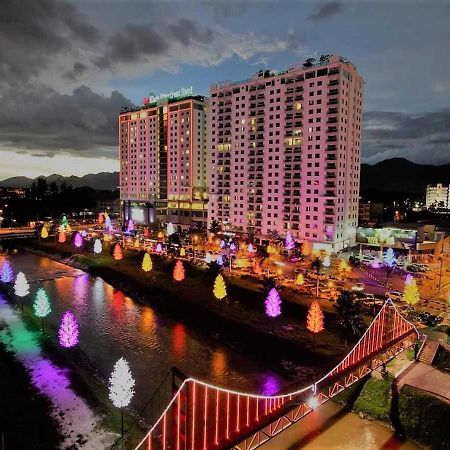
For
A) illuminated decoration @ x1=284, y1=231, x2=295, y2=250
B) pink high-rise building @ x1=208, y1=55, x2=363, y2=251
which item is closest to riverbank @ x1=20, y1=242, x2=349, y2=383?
illuminated decoration @ x1=284, y1=231, x2=295, y2=250

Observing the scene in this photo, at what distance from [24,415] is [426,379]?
1127 inches

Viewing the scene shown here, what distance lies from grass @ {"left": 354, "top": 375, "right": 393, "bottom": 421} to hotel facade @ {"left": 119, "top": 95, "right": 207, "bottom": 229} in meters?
81.6

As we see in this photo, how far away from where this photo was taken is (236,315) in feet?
153

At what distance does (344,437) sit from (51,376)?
2288 centimetres

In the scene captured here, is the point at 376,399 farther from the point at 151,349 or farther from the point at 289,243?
the point at 289,243

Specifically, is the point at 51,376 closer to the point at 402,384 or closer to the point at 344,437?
the point at 344,437

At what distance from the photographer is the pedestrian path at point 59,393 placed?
990 inches

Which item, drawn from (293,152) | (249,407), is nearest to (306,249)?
(293,152)

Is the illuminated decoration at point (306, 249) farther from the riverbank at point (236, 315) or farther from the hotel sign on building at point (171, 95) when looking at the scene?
the hotel sign on building at point (171, 95)

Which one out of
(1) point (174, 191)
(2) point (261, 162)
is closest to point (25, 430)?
(2) point (261, 162)

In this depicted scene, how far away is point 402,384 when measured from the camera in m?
29.9

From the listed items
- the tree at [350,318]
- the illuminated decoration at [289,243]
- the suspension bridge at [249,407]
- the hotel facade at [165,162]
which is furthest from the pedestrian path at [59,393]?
the hotel facade at [165,162]

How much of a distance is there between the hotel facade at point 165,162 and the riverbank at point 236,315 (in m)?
43.9

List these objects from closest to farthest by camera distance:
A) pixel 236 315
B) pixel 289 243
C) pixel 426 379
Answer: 1. pixel 426 379
2. pixel 236 315
3. pixel 289 243
